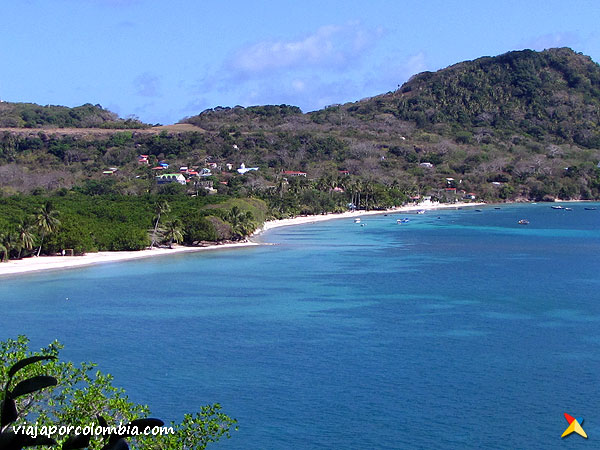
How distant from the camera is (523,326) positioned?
36.0 meters

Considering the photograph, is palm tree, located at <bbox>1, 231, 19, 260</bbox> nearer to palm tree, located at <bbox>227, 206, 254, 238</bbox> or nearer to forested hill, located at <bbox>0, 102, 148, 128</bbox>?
palm tree, located at <bbox>227, 206, 254, 238</bbox>

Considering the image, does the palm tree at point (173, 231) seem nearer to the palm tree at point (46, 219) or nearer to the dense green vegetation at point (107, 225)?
the dense green vegetation at point (107, 225)

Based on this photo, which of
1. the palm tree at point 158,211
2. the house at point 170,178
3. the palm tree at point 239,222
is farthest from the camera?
the house at point 170,178

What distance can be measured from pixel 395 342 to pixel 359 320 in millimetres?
5056

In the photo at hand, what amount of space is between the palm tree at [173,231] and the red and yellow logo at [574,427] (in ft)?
162

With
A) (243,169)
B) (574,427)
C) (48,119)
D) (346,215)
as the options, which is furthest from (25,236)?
(48,119)

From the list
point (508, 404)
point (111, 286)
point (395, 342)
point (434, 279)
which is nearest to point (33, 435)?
point (508, 404)

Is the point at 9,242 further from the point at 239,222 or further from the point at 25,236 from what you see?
the point at 239,222

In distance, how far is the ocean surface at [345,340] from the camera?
23109 mm

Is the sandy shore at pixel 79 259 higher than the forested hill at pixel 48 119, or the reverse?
the forested hill at pixel 48 119

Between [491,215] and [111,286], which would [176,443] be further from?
[491,215]

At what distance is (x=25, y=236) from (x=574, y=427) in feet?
145

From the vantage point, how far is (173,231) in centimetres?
6825

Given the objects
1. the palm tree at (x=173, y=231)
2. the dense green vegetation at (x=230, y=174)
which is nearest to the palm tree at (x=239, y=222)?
Result: the dense green vegetation at (x=230, y=174)
